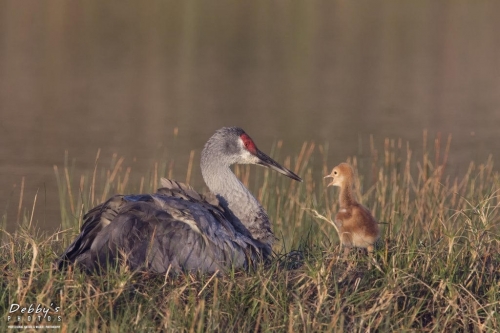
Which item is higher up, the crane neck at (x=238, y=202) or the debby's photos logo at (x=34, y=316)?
the crane neck at (x=238, y=202)

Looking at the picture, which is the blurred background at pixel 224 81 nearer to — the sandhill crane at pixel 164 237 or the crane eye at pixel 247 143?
the crane eye at pixel 247 143

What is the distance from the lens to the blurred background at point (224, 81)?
1320 centimetres

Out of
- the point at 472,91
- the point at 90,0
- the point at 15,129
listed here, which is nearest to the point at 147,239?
the point at 15,129

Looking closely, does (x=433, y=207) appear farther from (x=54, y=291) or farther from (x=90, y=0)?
(x=90, y=0)

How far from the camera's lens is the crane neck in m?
6.14

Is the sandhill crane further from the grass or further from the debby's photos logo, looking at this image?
the debby's photos logo

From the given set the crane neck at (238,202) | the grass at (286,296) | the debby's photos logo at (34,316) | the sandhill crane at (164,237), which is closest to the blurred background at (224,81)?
the crane neck at (238,202)

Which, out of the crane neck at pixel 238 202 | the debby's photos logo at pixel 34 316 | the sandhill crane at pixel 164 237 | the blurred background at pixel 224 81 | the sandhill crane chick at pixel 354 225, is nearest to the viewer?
the debby's photos logo at pixel 34 316

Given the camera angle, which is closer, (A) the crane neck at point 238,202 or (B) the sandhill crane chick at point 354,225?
(B) the sandhill crane chick at point 354,225

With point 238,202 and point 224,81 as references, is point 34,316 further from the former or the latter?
point 224,81

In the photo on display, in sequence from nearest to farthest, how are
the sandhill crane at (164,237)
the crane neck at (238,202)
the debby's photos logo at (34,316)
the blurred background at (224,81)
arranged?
the debby's photos logo at (34,316) < the sandhill crane at (164,237) < the crane neck at (238,202) < the blurred background at (224,81)

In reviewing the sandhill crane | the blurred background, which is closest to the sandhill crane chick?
the sandhill crane

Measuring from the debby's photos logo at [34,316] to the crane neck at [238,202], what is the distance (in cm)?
181

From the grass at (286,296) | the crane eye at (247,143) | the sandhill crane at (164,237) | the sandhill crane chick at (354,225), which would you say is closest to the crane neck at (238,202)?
the crane eye at (247,143)
